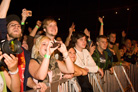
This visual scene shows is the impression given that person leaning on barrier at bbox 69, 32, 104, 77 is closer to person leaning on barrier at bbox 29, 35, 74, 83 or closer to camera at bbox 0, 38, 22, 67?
person leaning on barrier at bbox 29, 35, 74, 83

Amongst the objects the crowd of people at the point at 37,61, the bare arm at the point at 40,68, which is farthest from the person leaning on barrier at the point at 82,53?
the bare arm at the point at 40,68

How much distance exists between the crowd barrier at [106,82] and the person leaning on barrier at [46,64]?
0.13 m

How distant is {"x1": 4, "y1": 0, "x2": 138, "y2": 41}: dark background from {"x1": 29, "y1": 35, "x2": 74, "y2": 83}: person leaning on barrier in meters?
5.88

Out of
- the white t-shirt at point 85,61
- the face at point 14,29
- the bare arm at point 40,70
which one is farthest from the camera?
the white t-shirt at point 85,61

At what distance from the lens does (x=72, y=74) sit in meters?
2.45

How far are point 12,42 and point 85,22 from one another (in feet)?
24.8

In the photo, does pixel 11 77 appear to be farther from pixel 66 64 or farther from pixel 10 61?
pixel 66 64

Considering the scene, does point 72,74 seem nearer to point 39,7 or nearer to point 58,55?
point 58,55

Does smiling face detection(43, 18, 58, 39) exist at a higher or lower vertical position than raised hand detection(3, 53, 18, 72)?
higher

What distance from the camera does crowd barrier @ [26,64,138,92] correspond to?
87.1 inches

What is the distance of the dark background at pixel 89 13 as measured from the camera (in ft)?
27.7

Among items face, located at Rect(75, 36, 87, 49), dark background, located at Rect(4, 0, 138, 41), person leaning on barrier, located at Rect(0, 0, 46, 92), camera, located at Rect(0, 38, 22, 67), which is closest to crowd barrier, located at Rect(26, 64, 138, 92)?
person leaning on barrier, located at Rect(0, 0, 46, 92)

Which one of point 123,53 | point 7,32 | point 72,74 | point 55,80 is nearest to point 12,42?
point 7,32

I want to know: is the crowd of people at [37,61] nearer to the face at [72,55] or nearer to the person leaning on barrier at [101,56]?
the face at [72,55]
